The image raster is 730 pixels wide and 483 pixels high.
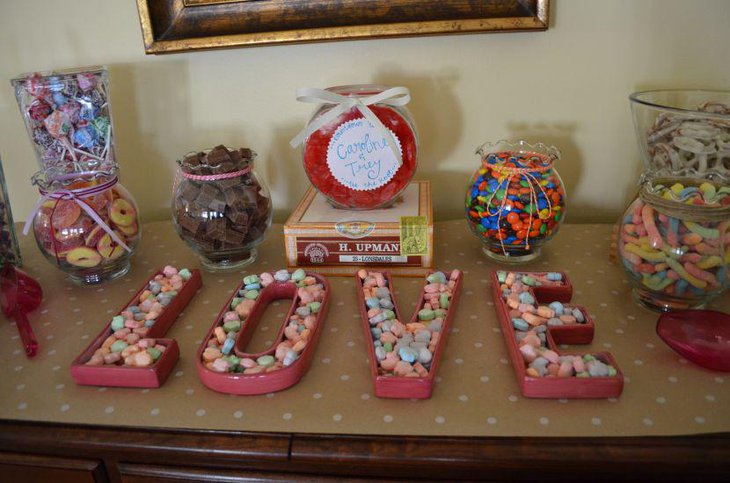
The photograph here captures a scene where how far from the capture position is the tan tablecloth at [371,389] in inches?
23.9

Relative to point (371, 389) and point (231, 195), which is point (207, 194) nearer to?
point (231, 195)

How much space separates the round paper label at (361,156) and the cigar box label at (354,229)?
0.07 m

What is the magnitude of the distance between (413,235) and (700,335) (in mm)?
417

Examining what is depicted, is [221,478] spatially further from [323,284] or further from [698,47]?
[698,47]

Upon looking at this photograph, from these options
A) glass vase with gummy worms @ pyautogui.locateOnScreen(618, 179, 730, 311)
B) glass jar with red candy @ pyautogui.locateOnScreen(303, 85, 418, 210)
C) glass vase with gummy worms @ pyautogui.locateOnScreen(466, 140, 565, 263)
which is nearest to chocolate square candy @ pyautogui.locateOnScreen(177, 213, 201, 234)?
glass jar with red candy @ pyautogui.locateOnScreen(303, 85, 418, 210)

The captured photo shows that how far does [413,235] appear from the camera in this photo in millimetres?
893

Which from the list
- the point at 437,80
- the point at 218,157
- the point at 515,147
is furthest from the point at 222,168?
the point at 515,147

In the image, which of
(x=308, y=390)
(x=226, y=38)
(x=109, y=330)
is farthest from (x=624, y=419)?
(x=226, y=38)

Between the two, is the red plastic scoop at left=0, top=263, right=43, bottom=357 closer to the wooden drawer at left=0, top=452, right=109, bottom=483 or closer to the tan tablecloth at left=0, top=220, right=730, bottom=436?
the tan tablecloth at left=0, top=220, right=730, bottom=436

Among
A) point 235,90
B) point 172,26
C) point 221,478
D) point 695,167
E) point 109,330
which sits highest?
point 172,26

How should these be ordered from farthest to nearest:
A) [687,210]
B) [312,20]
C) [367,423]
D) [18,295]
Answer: [312,20]
[18,295]
[687,210]
[367,423]

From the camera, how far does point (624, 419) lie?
1.98ft

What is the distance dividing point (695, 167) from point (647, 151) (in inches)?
3.0

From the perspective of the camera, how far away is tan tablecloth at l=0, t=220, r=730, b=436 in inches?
23.9
